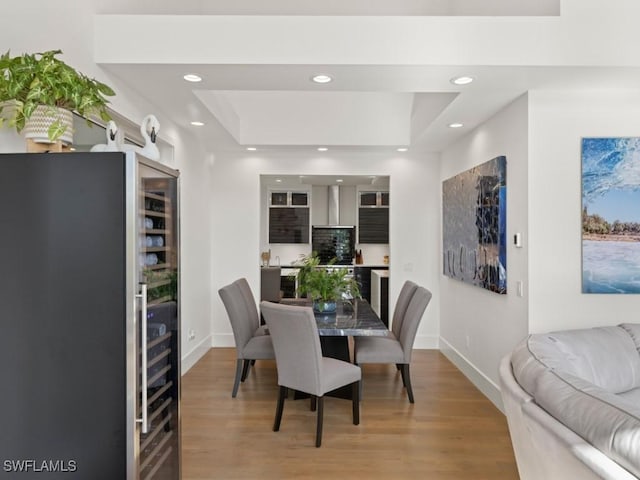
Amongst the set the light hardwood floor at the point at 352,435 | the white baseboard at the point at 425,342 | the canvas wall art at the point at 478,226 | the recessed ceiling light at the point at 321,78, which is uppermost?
the recessed ceiling light at the point at 321,78

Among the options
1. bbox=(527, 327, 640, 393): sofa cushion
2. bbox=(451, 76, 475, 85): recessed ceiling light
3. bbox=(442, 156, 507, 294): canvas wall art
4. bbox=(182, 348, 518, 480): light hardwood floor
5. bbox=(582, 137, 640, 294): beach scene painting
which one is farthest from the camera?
bbox=(442, 156, 507, 294): canvas wall art

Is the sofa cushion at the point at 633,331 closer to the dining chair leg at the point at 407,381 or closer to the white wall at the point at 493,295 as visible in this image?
the white wall at the point at 493,295

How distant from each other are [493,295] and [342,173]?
8.63ft

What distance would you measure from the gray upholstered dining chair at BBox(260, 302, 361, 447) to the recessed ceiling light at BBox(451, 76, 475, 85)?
1.88m

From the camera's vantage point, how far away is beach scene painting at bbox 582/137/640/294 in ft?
9.52

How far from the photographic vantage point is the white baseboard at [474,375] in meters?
3.46

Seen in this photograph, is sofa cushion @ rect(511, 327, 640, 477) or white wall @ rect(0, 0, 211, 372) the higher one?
white wall @ rect(0, 0, 211, 372)

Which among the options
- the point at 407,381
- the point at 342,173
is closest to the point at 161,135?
the point at 342,173

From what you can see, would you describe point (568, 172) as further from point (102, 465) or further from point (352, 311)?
point (102, 465)

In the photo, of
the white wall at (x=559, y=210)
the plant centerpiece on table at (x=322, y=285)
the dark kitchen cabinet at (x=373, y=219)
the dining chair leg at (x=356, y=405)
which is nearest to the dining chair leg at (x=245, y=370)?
the plant centerpiece on table at (x=322, y=285)

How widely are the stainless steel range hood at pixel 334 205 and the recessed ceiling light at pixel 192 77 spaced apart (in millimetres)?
5469

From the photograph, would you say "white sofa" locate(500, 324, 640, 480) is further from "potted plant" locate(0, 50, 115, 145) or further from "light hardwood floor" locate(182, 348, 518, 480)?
"potted plant" locate(0, 50, 115, 145)

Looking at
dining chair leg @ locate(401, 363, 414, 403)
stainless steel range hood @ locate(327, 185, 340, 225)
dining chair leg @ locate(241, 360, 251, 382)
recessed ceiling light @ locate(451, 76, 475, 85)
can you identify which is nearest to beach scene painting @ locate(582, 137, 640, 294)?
recessed ceiling light @ locate(451, 76, 475, 85)

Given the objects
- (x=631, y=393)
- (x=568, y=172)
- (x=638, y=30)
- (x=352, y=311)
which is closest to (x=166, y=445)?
(x=352, y=311)
